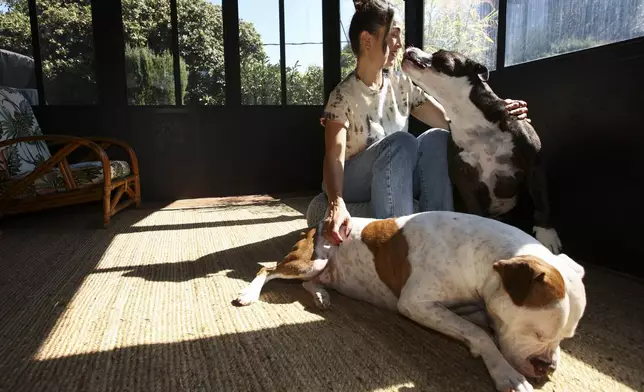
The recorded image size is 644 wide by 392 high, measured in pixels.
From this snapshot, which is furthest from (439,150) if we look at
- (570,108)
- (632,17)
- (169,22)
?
(169,22)

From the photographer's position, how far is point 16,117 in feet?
14.1

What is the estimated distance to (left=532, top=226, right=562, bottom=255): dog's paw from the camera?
200 cm

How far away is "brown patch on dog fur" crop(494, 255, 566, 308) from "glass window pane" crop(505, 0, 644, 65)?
5.45 ft

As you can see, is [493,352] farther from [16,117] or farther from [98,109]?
[98,109]

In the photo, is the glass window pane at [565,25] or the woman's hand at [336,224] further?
the glass window pane at [565,25]

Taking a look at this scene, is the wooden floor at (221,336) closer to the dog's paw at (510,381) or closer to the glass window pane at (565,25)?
the dog's paw at (510,381)

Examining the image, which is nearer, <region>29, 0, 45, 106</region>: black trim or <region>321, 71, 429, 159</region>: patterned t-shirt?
<region>321, 71, 429, 159</region>: patterned t-shirt

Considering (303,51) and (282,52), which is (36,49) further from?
(303,51)

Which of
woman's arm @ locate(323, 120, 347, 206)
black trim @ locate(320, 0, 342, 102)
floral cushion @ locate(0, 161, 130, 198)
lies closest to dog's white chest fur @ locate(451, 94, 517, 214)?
woman's arm @ locate(323, 120, 347, 206)

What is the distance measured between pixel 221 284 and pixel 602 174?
6.51 ft

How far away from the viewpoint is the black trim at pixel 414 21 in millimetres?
4375

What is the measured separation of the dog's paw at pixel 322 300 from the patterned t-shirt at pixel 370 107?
871 mm

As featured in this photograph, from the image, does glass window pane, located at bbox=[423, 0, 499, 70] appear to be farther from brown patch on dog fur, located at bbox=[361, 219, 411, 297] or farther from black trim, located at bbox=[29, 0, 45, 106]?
black trim, located at bbox=[29, 0, 45, 106]

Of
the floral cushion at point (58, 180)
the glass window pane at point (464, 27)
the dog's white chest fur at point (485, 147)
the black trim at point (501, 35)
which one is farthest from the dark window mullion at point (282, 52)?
the dog's white chest fur at point (485, 147)
